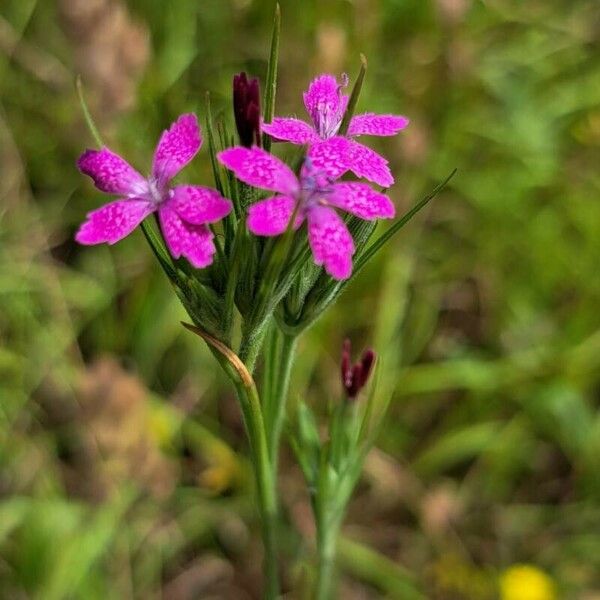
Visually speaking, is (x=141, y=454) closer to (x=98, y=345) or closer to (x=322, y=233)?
(x=98, y=345)

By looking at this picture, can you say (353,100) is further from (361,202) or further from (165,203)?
(165,203)

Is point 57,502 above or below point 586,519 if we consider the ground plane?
below

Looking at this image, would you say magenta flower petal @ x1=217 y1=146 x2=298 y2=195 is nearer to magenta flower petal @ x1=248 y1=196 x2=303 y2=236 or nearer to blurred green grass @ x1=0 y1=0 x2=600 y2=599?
magenta flower petal @ x1=248 y1=196 x2=303 y2=236

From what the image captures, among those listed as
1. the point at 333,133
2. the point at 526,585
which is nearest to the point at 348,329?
the point at 526,585

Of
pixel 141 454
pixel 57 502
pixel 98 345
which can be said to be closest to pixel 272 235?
pixel 141 454

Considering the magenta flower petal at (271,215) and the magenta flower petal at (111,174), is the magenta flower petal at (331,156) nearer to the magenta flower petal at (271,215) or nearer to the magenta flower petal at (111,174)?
the magenta flower petal at (271,215)

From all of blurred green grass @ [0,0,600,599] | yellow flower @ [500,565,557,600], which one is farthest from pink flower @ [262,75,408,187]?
yellow flower @ [500,565,557,600]

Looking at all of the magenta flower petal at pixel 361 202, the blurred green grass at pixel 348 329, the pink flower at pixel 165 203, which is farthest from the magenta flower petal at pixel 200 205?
the blurred green grass at pixel 348 329

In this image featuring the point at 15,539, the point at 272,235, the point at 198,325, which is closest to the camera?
the point at 272,235
